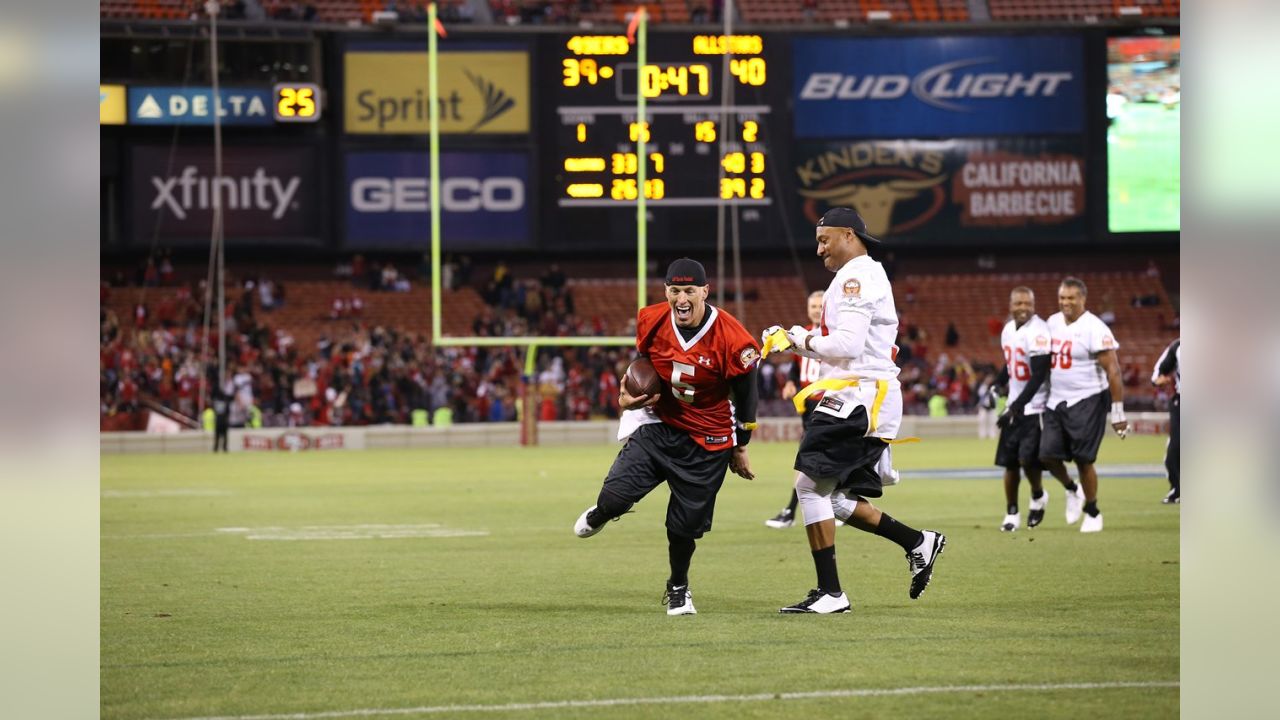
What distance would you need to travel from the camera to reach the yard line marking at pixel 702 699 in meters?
6.41

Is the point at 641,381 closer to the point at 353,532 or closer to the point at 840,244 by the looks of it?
the point at 840,244

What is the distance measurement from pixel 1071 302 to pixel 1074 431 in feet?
3.72

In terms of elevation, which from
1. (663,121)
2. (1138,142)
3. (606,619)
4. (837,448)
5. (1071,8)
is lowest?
(606,619)

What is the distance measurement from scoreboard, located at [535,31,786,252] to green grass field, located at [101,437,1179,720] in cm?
1127

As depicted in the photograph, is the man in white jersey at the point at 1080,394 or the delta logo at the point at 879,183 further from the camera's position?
the delta logo at the point at 879,183

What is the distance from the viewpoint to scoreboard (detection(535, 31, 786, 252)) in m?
29.1

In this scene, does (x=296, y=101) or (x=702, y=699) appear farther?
(x=296, y=101)

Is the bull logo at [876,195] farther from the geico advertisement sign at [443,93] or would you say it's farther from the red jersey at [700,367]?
the red jersey at [700,367]

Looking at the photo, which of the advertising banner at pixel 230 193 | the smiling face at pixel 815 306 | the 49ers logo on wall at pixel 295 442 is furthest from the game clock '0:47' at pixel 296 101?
the smiling face at pixel 815 306

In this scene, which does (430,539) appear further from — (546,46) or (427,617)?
(546,46)

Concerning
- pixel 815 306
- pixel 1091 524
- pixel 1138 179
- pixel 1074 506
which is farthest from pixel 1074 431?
pixel 1138 179

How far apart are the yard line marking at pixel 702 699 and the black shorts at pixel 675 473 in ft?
9.97

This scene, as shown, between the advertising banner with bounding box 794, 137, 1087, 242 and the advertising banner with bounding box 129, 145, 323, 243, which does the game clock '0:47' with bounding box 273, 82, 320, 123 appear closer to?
the advertising banner with bounding box 129, 145, 323, 243

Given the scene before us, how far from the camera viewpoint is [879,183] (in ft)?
128
